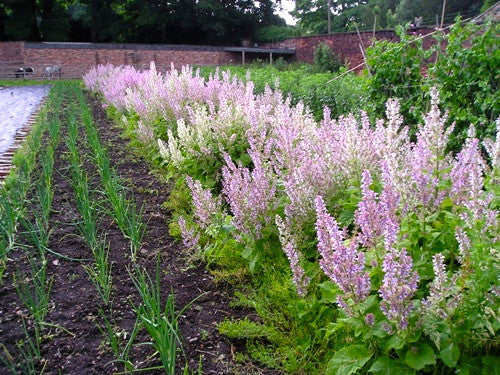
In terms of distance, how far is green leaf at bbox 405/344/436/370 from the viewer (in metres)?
1.70

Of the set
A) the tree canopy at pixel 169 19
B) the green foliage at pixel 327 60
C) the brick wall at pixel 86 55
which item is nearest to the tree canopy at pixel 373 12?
the tree canopy at pixel 169 19

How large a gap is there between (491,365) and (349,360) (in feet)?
1.78

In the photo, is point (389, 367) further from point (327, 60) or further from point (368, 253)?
point (327, 60)

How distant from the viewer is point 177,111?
6000mm

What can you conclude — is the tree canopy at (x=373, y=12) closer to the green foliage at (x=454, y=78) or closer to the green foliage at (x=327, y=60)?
the green foliage at (x=327, y=60)

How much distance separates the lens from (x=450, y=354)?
1680 mm

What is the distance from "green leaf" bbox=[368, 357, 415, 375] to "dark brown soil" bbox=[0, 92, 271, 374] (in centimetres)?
64

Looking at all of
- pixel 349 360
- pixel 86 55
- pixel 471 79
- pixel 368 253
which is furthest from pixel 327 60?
pixel 349 360

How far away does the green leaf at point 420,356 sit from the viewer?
170 cm

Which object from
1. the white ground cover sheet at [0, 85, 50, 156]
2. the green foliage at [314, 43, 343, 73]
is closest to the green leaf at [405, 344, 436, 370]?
the white ground cover sheet at [0, 85, 50, 156]

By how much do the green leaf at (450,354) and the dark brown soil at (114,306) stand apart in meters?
0.91

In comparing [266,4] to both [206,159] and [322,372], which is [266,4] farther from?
[322,372]

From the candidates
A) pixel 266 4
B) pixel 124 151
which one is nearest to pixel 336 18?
pixel 266 4

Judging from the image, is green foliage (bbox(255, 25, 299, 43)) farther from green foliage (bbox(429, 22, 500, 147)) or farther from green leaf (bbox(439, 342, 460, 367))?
green leaf (bbox(439, 342, 460, 367))
